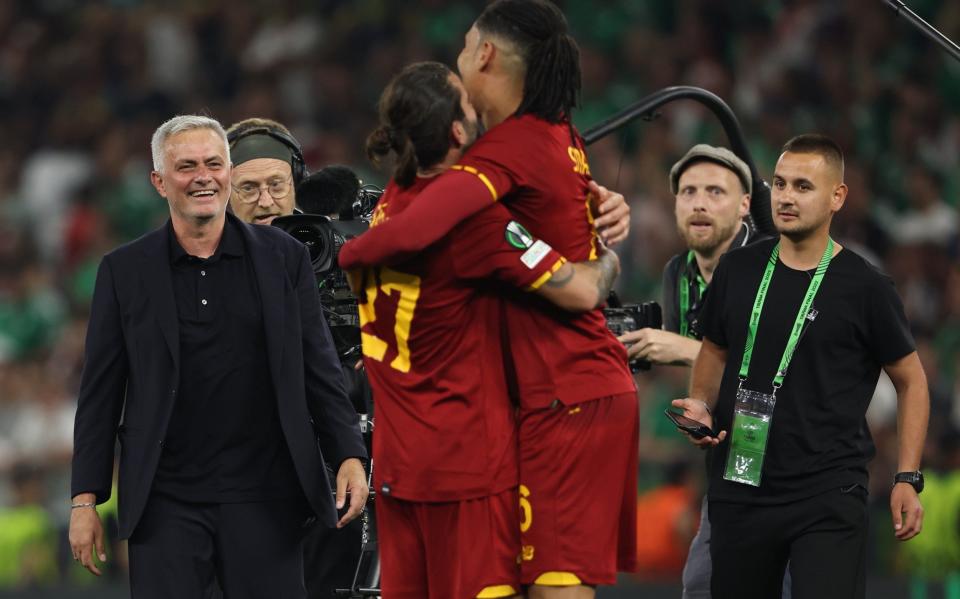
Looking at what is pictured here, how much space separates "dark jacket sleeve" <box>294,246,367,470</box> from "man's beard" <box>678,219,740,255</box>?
1.83 meters

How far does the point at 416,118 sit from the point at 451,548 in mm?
1107

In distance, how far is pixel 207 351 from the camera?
4863mm

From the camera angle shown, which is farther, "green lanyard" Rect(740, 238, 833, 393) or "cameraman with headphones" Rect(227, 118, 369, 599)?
"cameraman with headphones" Rect(227, 118, 369, 599)

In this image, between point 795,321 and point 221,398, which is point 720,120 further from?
point 221,398

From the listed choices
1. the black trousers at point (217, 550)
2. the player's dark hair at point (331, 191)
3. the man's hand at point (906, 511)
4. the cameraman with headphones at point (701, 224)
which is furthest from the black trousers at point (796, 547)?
the player's dark hair at point (331, 191)

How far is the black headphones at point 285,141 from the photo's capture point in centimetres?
627

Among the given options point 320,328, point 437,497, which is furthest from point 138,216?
point 437,497

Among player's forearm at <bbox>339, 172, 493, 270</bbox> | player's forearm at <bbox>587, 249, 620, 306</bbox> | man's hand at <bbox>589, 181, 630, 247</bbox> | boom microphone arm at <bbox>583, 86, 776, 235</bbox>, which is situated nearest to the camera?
player's forearm at <bbox>339, 172, 493, 270</bbox>

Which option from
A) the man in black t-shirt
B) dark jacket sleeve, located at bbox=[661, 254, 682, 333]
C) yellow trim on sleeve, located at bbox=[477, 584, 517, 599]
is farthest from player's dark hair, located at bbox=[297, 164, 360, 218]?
yellow trim on sleeve, located at bbox=[477, 584, 517, 599]

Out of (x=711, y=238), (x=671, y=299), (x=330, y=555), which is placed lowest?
(x=330, y=555)

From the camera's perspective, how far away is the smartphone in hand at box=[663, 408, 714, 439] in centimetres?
509

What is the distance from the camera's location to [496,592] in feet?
14.3

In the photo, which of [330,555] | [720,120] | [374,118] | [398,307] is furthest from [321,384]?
[374,118]

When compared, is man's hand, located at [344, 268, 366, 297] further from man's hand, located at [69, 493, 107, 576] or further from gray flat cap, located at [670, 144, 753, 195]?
gray flat cap, located at [670, 144, 753, 195]
